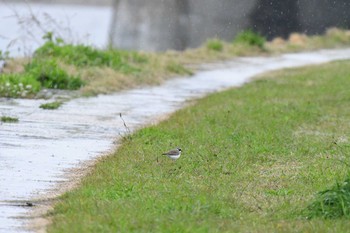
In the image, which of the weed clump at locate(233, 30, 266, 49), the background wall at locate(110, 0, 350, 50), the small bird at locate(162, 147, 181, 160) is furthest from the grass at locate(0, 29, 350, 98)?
the background wall at locate(110, 0, 350, 50)

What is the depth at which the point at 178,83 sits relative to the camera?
27.0 m

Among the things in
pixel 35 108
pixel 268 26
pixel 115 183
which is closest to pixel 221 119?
pixel 35 108

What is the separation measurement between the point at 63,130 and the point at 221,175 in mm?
5030

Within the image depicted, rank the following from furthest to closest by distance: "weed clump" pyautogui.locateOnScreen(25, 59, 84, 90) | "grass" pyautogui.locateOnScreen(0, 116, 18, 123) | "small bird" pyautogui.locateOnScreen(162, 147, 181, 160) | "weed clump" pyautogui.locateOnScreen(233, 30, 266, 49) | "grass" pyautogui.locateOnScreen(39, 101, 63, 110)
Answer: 1. "weed clump" pyautogui.locateOnScreen(233, 30, 266, 49)
2. "weed clump" pyautogui.locateOnScreen(25, 59, 84, 90)
3. "grass" pyautogui.locateOnScreen(39, 101, 63, 110)
4. "grass" pyautogui.locateOnScreen(0, 116, 18, 123)
5. "small bird" pyautogui.locateOnScreen(162, 147, 181, 160)

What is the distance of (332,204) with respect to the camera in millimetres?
10195

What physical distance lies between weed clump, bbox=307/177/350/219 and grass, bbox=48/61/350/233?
0.33 ft

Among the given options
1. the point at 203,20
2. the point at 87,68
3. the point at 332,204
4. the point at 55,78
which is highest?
the point at 332,204

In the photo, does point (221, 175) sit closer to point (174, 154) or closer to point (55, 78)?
point (174, 154)

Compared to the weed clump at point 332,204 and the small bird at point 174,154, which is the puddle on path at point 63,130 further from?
the weed clump at point 332,204

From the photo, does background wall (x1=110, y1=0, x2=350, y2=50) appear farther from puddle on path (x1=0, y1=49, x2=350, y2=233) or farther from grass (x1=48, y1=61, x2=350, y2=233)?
grass (x1=48, y1=61, x2=350, y2=233)

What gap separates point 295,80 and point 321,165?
49.1ft

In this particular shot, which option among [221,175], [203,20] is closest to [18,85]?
[221,175]

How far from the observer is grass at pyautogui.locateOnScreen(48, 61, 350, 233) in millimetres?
9695

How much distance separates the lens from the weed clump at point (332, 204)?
10.1 meters
